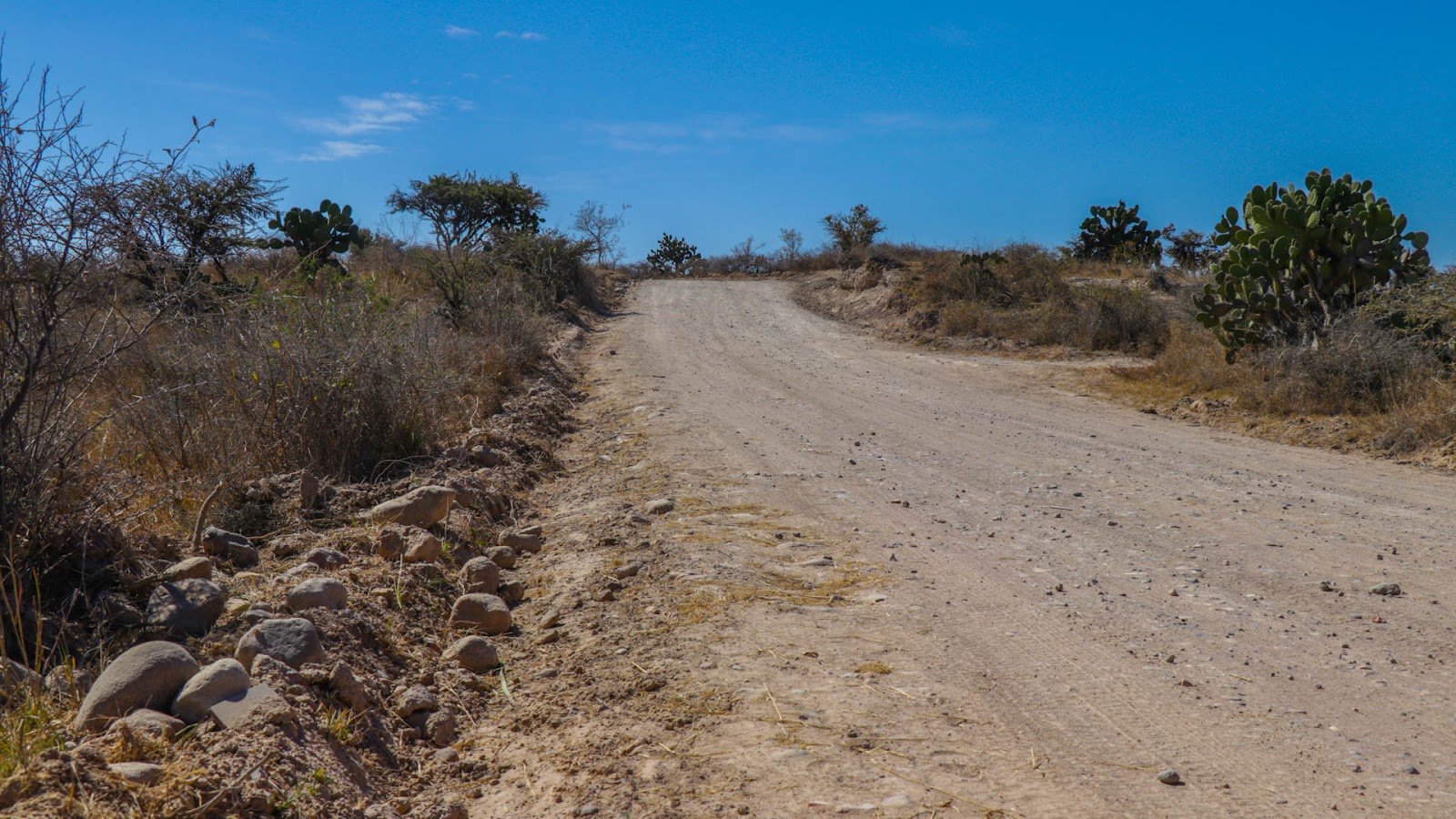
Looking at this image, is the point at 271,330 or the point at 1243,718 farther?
the point at 271,330

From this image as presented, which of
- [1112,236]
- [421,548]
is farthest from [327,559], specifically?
[1112,236]

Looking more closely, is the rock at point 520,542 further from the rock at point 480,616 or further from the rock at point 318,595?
the rock at point 318,595

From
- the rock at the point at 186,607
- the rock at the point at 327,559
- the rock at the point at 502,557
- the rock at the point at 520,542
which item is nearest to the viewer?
the rock at the point at 186,607

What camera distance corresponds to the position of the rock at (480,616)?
475 cm

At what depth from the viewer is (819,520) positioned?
639 centimetres

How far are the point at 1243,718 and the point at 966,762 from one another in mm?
1033

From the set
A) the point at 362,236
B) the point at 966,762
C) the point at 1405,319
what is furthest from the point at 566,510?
the point at 362,236

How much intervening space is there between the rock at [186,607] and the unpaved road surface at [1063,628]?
1.99 m

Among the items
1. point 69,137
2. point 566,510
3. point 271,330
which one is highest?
point 69,137

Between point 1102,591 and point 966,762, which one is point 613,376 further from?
point 966,762

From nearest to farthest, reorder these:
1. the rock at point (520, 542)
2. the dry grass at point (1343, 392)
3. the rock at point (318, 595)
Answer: the rock at point (318, 595) < the rock at point (520, 542) < the dry grass at point (1343, 392)

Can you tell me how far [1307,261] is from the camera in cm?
1201

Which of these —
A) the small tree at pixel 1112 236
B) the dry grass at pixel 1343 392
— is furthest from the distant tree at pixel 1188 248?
the dry grass at pixel 1343 392

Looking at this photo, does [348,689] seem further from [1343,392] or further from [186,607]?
[1343,392]
